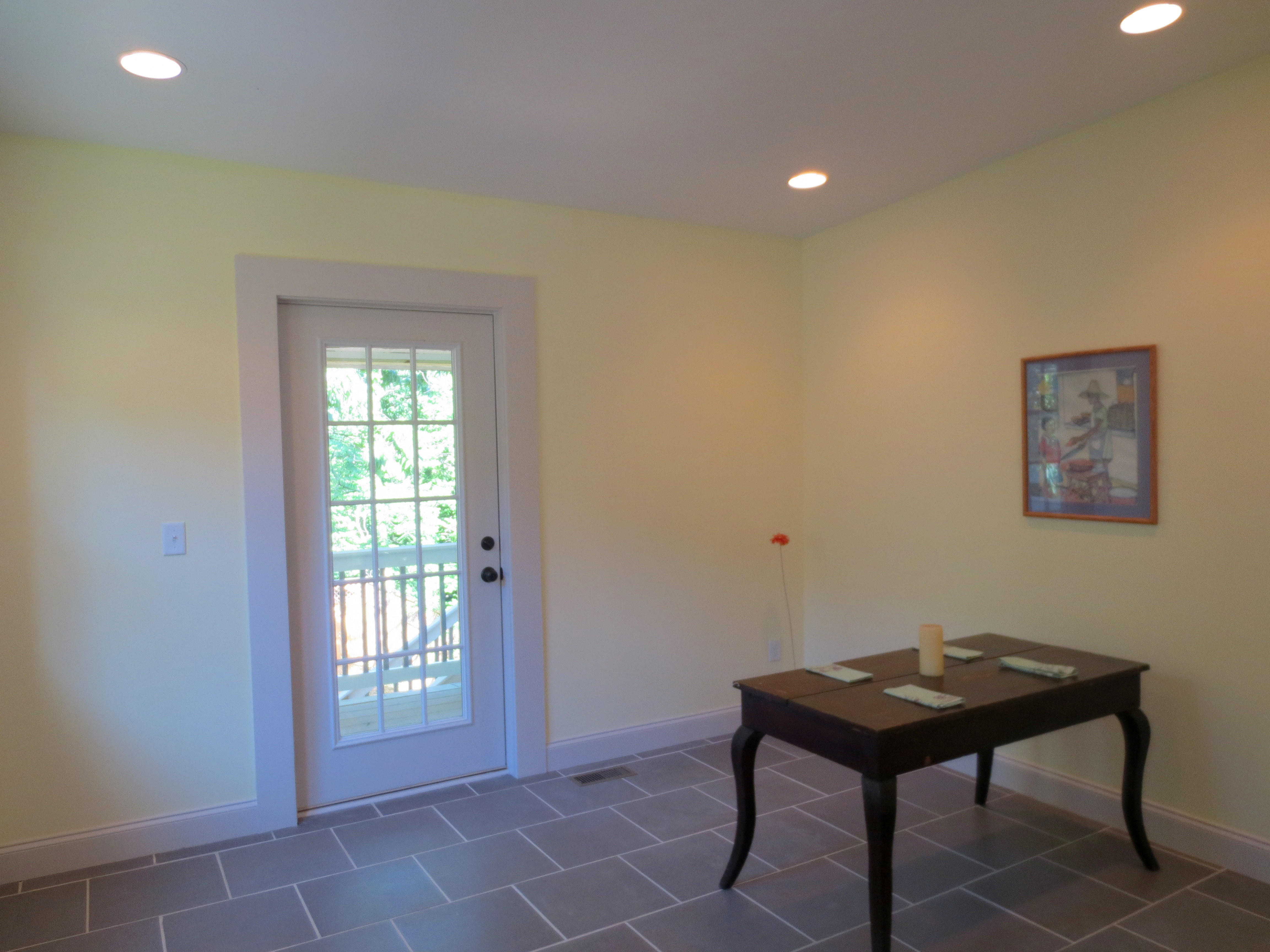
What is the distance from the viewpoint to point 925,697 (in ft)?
7.56

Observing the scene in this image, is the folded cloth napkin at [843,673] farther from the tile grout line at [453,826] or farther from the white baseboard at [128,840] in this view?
the white baseboard at [128,840]

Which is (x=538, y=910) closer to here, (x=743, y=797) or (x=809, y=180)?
(x=743, y=797)

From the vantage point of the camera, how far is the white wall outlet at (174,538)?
9.61 ft

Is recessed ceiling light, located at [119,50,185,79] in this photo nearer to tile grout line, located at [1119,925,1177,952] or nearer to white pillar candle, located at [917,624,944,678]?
white pillar candle, located at [917,624,944,678]

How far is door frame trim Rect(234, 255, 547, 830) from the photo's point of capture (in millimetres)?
3045

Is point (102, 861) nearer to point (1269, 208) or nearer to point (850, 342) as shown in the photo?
point (850, 342)

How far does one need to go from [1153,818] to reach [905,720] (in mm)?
1320

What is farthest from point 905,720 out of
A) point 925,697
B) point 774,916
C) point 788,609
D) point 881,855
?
point 788,609

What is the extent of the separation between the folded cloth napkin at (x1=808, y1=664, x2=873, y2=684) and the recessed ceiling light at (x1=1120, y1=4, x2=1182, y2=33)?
1.95 metres

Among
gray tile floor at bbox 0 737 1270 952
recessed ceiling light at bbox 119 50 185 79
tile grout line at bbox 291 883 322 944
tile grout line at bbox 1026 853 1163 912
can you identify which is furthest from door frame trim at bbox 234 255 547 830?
tile grout line at bbox 1026 853 1163 912

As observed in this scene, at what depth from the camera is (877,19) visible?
6.97ft

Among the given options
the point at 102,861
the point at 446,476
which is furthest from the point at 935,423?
the point at 102,861

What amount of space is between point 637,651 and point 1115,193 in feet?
8.65

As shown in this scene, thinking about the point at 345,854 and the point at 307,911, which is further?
the point at 345,854
